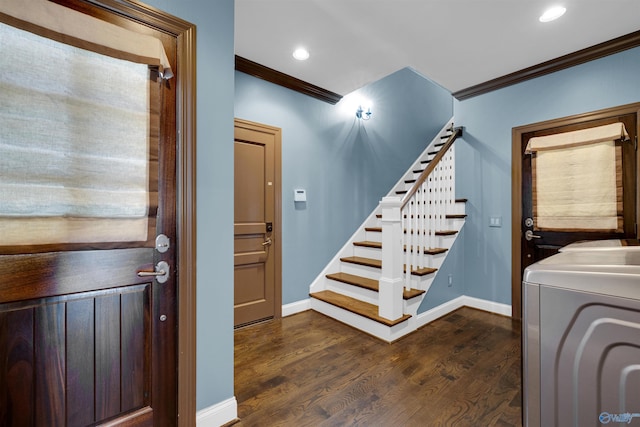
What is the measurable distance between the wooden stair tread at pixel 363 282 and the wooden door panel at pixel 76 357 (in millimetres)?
2069

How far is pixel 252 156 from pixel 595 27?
3068mm

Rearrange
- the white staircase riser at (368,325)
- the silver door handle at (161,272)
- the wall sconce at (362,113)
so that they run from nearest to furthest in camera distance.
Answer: the silver door handle at (161,272), the white staircase riser at (368,325), the wall sconce at (362,113)

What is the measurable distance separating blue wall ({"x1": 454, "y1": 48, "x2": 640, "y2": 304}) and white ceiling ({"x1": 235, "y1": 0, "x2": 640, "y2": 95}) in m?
0.26

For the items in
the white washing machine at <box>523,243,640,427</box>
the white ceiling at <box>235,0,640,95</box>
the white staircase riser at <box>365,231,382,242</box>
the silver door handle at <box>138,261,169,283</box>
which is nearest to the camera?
the white washing machine at <box>523,243,640,427</box>

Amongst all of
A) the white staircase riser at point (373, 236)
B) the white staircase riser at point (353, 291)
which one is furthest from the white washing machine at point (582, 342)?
the white staircase riser at point (373, 236)

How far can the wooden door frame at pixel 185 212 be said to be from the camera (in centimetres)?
135

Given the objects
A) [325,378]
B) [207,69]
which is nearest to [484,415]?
[325,378]

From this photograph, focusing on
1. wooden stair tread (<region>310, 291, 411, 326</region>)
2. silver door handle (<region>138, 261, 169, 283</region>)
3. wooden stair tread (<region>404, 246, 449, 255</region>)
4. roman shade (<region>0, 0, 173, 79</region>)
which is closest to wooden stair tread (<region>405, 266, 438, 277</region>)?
wooden stair tread (<region>404, 246, 449, 255</region>)

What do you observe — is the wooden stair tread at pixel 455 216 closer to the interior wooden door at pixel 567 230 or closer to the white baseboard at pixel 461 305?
the interior wooden door at pixel 567 230

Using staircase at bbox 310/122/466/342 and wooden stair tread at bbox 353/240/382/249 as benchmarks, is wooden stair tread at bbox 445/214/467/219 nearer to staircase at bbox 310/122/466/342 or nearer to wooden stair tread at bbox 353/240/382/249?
staircase at bbox 310/122/466/342

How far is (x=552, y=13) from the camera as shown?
2.04m

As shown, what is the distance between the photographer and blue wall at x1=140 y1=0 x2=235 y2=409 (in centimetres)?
144

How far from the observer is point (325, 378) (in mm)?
1938

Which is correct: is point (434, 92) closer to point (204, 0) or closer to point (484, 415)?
point (204, 0)
